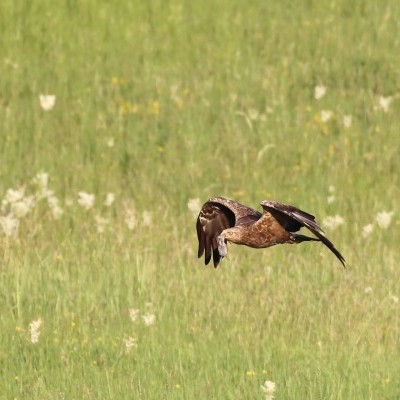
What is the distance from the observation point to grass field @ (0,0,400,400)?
8.36 m

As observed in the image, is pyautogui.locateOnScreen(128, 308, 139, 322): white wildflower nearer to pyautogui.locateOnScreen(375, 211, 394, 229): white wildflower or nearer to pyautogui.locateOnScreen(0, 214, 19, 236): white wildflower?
pyautogui.locateOnScreen(0, 214, 19, 236): white wildflower

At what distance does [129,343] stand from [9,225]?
2749 millimetres

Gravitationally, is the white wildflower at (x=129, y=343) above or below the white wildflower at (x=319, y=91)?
below

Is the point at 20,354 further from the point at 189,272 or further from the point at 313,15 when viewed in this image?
the point at 313,15

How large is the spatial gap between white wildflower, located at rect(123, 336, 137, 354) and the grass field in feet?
0.13

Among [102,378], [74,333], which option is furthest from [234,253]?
[102,378]

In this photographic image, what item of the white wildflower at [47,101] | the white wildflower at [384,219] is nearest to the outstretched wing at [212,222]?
the white wildflower at [384,219]

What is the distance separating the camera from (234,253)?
10758 millimetres

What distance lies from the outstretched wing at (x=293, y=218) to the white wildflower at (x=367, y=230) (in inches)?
132

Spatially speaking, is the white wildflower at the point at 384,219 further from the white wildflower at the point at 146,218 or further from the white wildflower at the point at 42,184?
the white wildflower at the point at 42,184

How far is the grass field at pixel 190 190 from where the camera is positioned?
836cm

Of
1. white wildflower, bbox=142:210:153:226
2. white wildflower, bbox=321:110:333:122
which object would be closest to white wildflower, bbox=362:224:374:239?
white wildflower, bbox=142:210:153:226

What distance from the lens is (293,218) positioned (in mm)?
7164

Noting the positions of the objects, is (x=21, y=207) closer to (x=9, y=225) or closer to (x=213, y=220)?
(x=9, y=225)
